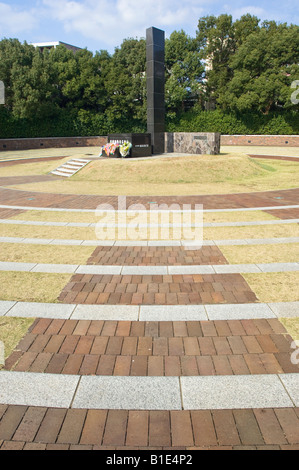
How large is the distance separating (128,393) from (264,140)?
4327 cm

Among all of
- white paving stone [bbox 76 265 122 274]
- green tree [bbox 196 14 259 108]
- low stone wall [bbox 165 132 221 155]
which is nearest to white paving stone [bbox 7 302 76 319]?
white paving stone [bbox 76 265 122 274]

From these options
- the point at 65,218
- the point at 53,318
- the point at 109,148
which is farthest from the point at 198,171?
the point at 53,318

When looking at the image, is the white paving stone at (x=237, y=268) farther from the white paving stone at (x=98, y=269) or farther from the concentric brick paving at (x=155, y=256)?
the white paving stone at (x=98, y=269)

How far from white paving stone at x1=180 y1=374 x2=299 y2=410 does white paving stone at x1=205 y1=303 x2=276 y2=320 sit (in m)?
1.25

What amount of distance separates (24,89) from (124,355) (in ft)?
129

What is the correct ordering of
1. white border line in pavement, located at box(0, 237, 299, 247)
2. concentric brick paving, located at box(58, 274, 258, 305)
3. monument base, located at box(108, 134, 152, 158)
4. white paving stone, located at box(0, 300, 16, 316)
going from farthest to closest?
monument base, located at box(108, 134, 152, 158), white border line in pavement, located at box(0, 237, 299, 247), concentric brick paving, located at box(58, 274, 258, 305), white paving stone, located at box(0, 300, 16, 316)

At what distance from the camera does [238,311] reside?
525 cm

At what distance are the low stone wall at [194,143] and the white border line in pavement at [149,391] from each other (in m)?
21.1

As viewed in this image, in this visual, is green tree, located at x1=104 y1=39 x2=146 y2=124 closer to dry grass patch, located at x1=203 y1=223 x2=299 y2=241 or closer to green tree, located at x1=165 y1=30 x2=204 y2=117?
green tree, located at x1=165 y1=30 x2=204 y2=117

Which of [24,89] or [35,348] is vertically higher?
[24,89]

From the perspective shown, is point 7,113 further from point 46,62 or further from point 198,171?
point 198,171

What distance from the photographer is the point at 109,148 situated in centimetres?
2309

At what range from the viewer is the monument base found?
22734 mm

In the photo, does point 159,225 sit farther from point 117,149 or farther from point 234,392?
point 117,149
